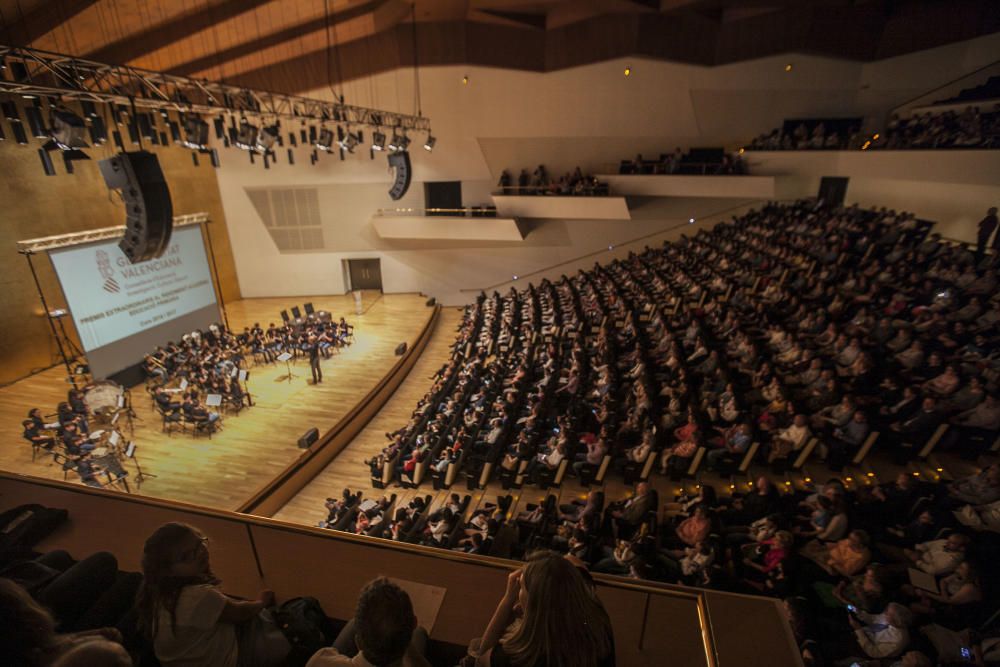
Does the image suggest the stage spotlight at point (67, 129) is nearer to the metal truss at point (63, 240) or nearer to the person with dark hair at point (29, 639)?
the metal truss at point (63, 240)

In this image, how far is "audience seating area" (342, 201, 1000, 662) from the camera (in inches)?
115

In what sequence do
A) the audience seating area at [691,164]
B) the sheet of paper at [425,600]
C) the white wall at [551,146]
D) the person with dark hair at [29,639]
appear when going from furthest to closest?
the white wall at [551,146] → the audience seating area at [691,164] → the sheet of paper at [425,600] → the person with dark hair at [29,639]

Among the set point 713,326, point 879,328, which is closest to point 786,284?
point 713,326

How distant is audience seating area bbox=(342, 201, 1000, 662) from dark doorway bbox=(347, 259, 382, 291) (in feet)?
21.3

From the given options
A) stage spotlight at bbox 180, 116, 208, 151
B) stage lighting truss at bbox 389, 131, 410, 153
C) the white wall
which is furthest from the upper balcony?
Result: stage spotlight at bbox 180, 116, 208, 151

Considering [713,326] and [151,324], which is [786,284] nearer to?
[713,326]

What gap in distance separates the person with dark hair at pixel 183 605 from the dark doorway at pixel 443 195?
12130mm

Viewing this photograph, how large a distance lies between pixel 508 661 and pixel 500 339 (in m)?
7.47

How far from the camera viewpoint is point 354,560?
1781 mm

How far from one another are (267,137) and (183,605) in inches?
304

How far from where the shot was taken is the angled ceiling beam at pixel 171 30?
23.9 feet

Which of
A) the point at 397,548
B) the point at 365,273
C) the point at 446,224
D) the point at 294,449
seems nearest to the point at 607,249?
the point at 446,224

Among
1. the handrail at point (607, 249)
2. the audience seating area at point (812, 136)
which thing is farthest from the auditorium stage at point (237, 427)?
the audience seating area at point (812, 136)

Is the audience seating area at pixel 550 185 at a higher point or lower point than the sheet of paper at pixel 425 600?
higher
